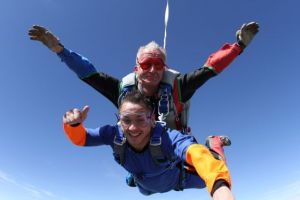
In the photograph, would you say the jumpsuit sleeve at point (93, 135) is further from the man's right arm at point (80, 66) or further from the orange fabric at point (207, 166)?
the orange fabric at point (207, 166)

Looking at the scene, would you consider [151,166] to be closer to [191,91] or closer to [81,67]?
[191,91]

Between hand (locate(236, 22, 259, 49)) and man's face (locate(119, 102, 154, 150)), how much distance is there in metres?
2.14

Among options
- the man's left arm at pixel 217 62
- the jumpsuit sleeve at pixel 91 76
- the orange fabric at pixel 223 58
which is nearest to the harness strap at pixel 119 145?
the jumpsuit sleeve at pixel 91 76

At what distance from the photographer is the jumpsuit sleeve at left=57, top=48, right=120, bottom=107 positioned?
547 cm

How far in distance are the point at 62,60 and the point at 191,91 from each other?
2.21 metres

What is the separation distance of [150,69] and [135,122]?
3.82 ft

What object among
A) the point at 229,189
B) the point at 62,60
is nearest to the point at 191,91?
the point at 62,60

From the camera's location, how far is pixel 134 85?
508 cm

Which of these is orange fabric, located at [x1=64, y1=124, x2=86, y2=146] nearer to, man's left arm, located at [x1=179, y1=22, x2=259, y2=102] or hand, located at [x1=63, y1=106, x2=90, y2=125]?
hand, located at [x1=63, y1=106, x2=90, y2=125]

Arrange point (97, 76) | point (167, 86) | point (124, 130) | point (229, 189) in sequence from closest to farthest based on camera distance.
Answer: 1. point (229, 189)
2. point (124, 130)
3. point (167, 86)
4. point (97, 76)

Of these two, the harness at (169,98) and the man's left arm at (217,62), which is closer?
the harness at (169,98)

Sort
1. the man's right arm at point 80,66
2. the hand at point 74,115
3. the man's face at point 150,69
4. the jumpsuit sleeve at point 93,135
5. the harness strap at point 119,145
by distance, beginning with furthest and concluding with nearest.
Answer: the man's right arm at point 80,66
the man's face at point 150,69
the jumpsuit sleeve at point 93,135
the harness strap at point 119,145
the hand at point 74,115

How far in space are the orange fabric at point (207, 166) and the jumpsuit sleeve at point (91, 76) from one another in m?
2.33

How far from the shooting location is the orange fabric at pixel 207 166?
9.68ft
